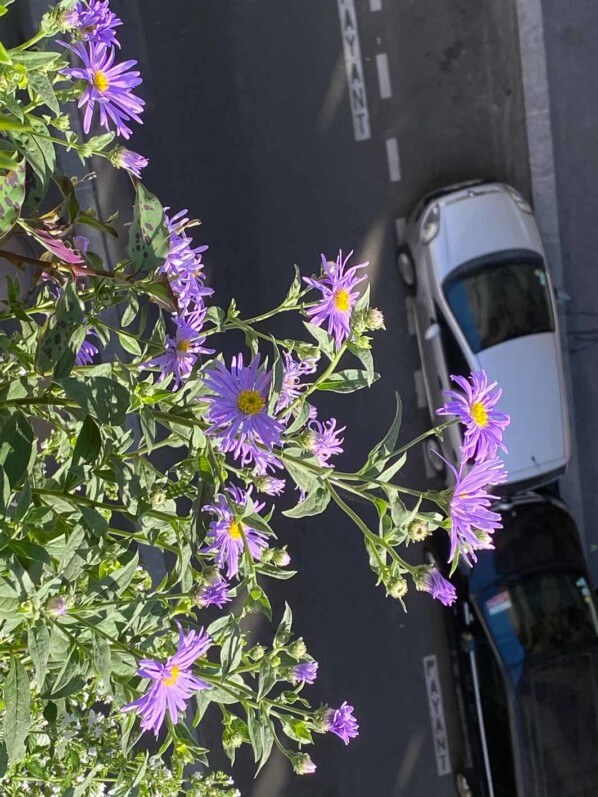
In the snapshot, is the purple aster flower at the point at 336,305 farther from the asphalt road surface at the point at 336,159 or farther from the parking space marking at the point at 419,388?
the parking space marking at the point at 419,388

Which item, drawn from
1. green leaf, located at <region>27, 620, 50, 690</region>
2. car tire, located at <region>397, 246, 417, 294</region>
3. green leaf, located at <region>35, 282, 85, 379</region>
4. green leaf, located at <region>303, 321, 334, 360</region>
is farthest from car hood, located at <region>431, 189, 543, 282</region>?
green leaf, located at <region>27, 620, 50, 690</region>

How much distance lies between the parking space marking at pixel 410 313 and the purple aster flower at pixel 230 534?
162 inches

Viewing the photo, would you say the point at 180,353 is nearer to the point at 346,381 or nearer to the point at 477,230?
the point at 346,381

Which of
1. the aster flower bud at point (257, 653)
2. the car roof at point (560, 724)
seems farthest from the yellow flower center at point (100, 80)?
the car roof at point (560, 724)

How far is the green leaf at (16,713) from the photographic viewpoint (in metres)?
1.84

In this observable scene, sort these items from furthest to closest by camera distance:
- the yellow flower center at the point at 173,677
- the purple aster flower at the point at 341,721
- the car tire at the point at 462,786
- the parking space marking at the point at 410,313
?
the car tire at the point at 462,786
the parking space marking at the point at 410,313
the purple aster flower at the point at 341,721
the yellow flower center at the point at 173,677

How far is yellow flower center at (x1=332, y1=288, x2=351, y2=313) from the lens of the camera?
7.59ft

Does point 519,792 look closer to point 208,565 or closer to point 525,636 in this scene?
point 525,636

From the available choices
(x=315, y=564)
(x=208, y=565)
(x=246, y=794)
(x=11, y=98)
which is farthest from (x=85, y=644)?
(x=246, y=794)

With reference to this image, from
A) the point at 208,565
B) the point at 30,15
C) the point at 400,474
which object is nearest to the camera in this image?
the point at 208,565

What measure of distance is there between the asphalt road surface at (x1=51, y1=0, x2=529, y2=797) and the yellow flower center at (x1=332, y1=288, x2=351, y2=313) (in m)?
3.64

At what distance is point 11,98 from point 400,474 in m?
4.64

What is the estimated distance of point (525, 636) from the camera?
5512mm

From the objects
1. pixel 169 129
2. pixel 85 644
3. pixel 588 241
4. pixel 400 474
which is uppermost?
pixel 169 129
